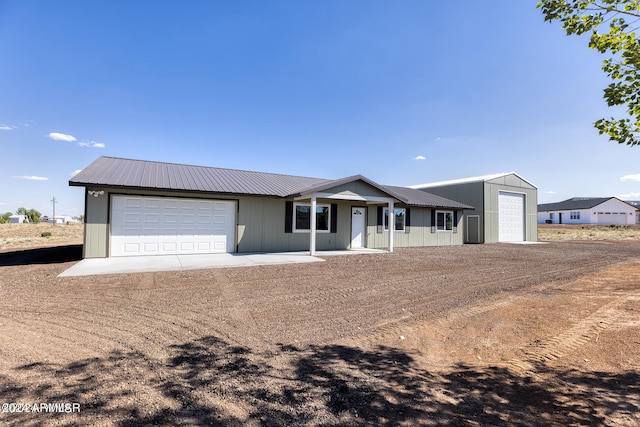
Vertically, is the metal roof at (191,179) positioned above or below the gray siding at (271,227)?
above

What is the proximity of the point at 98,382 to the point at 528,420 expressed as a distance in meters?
3.93

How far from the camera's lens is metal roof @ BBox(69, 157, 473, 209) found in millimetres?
10781

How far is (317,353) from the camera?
3.67 metres

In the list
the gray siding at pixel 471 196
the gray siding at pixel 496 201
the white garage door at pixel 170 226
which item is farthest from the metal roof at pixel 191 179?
the gray siding at pixel 496 201

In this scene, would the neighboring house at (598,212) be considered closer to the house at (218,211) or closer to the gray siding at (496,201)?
the gray siding at (496,201)

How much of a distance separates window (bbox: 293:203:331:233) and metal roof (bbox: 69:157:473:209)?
953 mm

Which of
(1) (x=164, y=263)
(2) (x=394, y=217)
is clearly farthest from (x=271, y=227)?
(2) (x=394, y=217)

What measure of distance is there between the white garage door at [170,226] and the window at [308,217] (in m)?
2.97

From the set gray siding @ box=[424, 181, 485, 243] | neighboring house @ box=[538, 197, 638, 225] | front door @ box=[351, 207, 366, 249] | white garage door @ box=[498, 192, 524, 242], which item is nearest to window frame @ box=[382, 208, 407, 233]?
front door @ box=[351, 207, 366, 249]

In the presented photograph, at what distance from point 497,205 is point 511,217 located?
2.04 m

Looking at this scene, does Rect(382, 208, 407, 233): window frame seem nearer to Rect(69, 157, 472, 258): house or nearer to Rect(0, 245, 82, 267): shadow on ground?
Rect(69, 157, 472, 258): house

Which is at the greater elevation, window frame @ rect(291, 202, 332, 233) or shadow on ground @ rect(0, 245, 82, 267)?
window frame @ rect(291, 202, 332, 233)

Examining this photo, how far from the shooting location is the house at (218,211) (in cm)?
1077

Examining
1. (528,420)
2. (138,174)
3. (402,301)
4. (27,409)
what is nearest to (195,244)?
(138,174)
